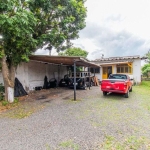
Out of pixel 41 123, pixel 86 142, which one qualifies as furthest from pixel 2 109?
pixel 86 142

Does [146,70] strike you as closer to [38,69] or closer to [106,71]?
[106,71]

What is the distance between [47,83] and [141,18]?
12927 mm

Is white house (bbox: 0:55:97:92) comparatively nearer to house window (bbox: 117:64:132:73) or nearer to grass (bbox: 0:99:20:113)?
grass (bbox: 0:99:20:113)

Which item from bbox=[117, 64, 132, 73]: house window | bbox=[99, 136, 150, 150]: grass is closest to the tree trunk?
bbox=[99, 136, 150, 150]: grass

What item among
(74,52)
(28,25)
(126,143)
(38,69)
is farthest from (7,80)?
(74,52)

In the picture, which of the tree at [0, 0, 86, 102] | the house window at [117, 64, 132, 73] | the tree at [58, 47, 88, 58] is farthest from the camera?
the tree at [58, 47, 88, 58]

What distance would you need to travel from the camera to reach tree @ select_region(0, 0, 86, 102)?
242 inches

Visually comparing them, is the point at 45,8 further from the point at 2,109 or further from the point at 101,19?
the point at 101,19

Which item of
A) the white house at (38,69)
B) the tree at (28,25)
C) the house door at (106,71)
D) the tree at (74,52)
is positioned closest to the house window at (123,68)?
the house door at (106,71)

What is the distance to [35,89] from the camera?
12.6 metres

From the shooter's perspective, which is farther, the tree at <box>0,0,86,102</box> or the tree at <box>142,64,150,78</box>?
the tree at <box>142,64,150,78</box>

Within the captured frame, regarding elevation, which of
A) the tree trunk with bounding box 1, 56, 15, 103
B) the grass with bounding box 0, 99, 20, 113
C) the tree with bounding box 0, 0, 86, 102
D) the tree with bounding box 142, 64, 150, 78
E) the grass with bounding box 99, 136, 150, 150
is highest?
the tree with bounding box 0, 0, 86, 102

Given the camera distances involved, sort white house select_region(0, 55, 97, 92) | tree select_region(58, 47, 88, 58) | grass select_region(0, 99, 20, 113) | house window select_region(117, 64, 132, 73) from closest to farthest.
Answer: grass select_region(0, 99, 20, 113)
white house select_region(0, 55, 97, 92)
house window select_region(117, 64, 132, 73)
tree select_region(58, 47, 88, 58)

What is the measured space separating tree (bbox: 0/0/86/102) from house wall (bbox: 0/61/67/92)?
276 centimetres
